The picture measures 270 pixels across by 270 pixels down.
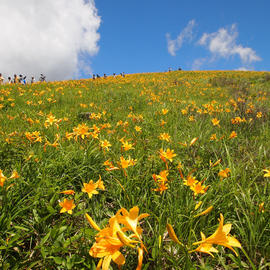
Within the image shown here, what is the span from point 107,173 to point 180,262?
107 cm

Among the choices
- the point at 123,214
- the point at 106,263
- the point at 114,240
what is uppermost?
the point at 123,214

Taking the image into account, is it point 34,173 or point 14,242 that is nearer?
point 14,242

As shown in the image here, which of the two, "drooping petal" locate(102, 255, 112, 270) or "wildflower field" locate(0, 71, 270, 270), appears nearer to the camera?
"drooping petal" locate(102, 255, 112, 270)

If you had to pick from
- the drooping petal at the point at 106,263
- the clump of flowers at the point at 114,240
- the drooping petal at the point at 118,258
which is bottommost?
the drooping petal at the point at 106,263

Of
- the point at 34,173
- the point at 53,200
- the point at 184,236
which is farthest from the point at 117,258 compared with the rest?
the point at 34,173

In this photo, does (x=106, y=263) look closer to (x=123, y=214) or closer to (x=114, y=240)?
(x=114, y=240)

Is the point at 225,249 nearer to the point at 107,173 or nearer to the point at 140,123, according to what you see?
the point at 107,173

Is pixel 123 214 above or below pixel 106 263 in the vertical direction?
above

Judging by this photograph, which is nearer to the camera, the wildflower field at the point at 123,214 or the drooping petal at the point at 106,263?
the drooping petal at the point at 106,263

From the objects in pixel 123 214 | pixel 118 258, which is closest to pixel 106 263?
pixel 118 258

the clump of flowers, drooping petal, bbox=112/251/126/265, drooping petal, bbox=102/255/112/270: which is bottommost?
drooping petal, bbox=102/255/112/270

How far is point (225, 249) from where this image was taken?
1.41m

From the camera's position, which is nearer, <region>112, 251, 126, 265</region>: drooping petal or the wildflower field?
<region>112, 251, 126, 265</region>: drooping petal

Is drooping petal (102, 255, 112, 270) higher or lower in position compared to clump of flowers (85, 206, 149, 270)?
lower
